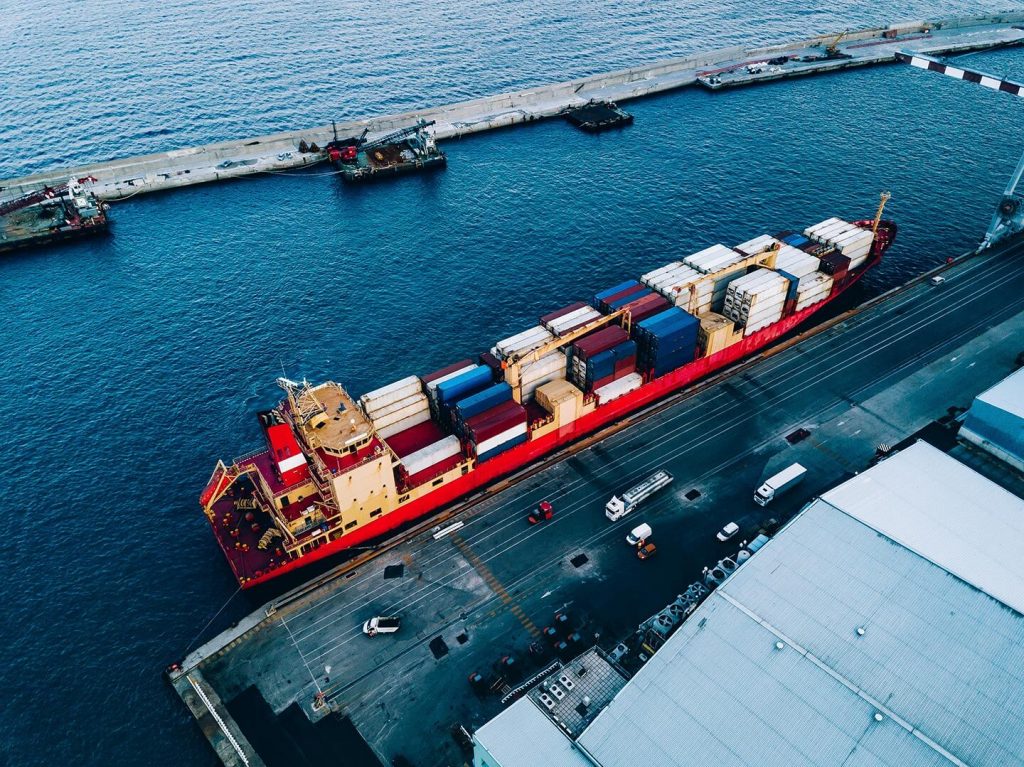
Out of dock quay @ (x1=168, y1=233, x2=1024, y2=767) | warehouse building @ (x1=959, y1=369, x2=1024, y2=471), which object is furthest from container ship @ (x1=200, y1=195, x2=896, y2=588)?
warehouse building @ (x1=959, y1=369, x2=1024, y2=471)

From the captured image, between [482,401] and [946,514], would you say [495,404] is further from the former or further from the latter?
[946,514]

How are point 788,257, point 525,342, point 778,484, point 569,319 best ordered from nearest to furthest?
point 778,484
point 525,342
point 569,319
point 788,257

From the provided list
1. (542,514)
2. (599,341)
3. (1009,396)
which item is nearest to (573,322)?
(599,341)

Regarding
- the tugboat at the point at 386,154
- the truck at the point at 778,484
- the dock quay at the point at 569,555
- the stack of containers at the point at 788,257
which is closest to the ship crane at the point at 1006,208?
the dock quay at the point at 569,555

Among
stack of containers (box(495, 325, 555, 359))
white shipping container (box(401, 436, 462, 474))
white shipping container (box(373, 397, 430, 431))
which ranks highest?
stack of containers (box(495, 325, 555, 359))

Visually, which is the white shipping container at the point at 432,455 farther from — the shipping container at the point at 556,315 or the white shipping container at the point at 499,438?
the shipping container at the point at 556,315

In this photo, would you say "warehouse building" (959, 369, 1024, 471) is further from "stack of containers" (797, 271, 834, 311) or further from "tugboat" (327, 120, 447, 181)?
"tugboat" (327, 120, 447, 181)

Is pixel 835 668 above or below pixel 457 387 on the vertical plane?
below

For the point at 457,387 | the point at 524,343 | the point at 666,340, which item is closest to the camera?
the point at 457,387
